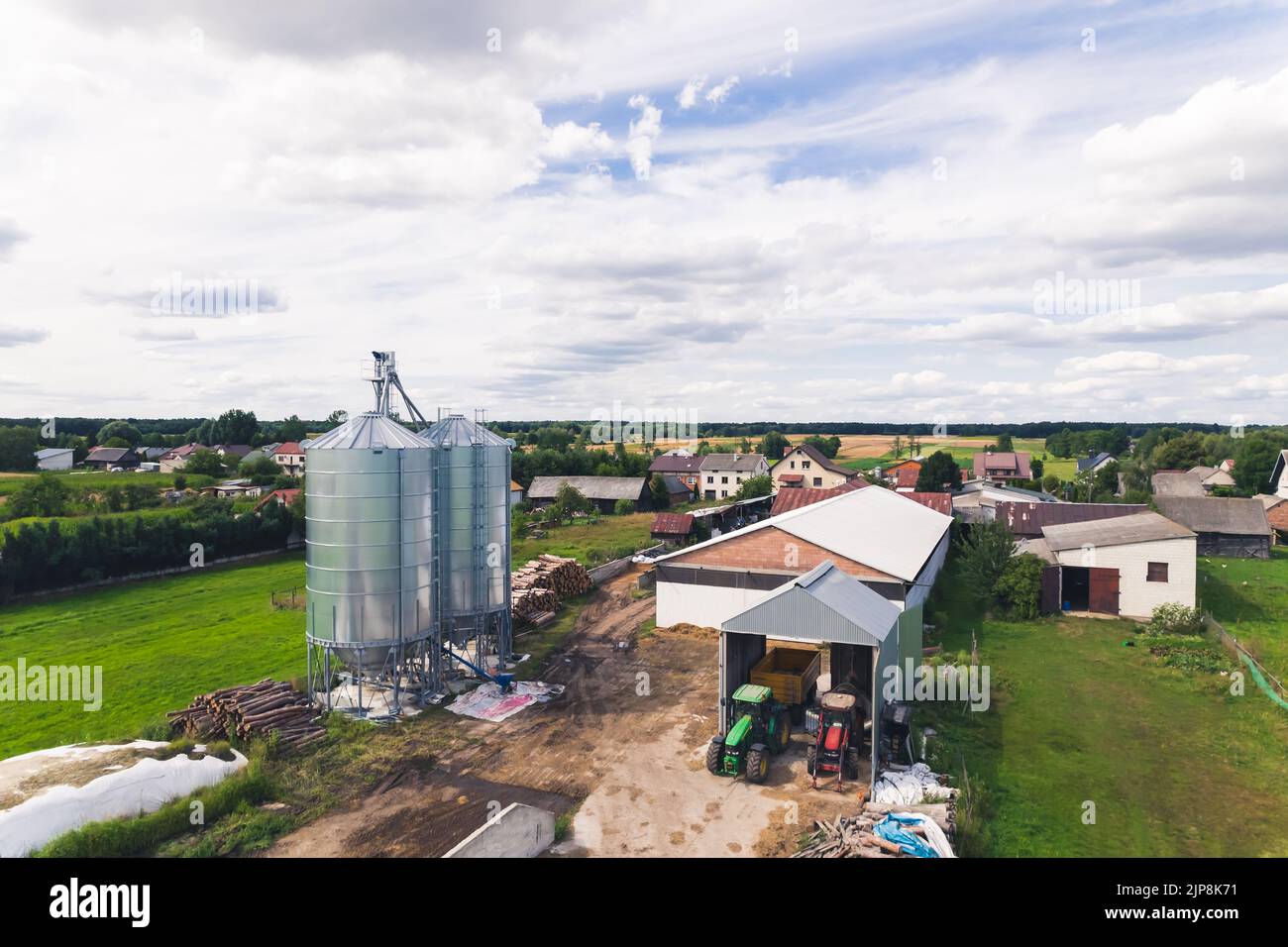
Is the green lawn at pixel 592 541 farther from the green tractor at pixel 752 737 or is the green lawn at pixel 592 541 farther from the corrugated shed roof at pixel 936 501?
the green tractor at pixel 752 737

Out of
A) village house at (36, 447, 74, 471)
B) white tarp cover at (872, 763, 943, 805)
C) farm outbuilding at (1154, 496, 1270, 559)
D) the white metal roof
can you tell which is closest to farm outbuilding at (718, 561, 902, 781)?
white tarp cover at (872, 763, 943, 805)

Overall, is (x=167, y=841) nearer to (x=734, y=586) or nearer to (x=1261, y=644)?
(x=734, y=586)

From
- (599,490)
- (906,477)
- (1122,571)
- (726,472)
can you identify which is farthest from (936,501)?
(726,472)

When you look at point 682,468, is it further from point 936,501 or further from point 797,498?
point 936,501

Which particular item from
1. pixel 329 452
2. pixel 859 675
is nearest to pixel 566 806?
pixel 859 675

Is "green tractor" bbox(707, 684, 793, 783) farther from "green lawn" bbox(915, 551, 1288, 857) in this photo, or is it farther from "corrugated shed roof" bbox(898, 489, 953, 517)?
"corrugated shed roof" bbox(898, 489, 953, 517)

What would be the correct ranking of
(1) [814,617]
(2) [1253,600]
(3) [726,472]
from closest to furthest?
1. (1) [814,617]
2. (2) [1253,600]
3. (3) [726,472]

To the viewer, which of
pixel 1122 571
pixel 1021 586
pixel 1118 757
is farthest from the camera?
pixel 1122 571

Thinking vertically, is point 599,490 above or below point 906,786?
above
